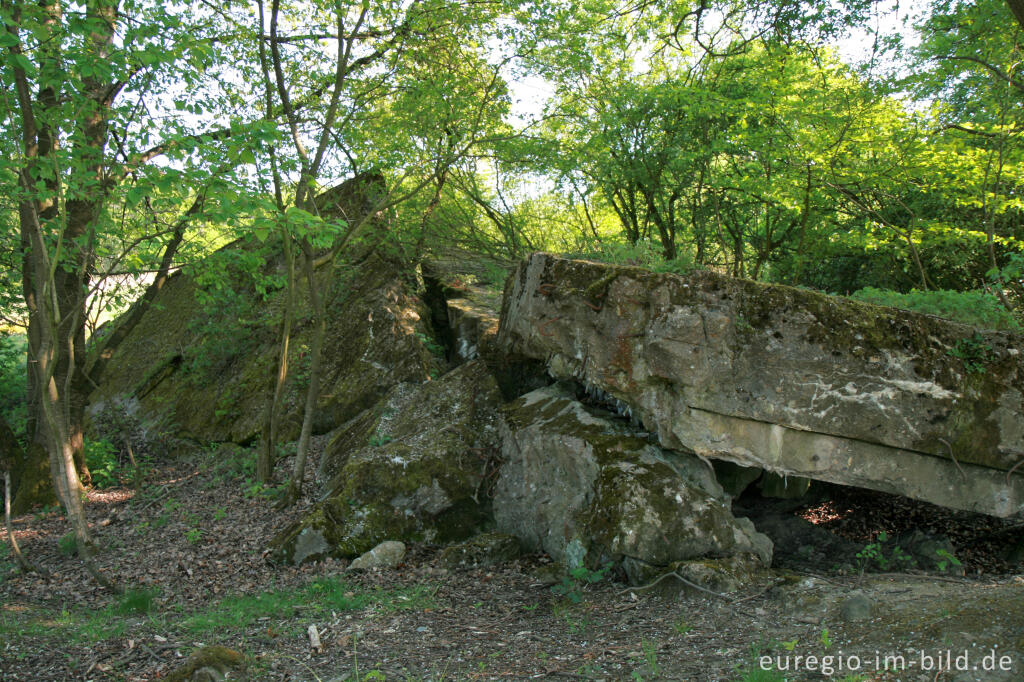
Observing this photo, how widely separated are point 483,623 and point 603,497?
60.5 inches

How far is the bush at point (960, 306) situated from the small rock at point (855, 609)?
9.01 feet

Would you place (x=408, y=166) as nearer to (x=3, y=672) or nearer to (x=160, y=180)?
(x=160, y=180)

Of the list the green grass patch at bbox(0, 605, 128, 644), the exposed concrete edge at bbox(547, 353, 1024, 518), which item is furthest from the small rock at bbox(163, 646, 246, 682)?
the exposed concrete edge at bbox(547, 353, 1024, 518)

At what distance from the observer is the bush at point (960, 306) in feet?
18.5

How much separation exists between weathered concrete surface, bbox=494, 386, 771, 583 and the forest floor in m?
0.31

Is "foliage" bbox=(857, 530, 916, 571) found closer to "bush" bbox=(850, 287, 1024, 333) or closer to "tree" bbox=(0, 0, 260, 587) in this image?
"bush" bbox=(850, 287, 1024, 333)

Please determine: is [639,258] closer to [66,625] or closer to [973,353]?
[973,353]

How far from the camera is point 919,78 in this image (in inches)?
348

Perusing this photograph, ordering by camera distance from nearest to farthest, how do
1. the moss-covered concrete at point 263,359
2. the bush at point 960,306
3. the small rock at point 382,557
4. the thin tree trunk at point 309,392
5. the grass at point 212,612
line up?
the grass at point 212,612, the bush at point 960,306, the small rock at point 382,557, the thin tree trunk at point 309,392, the moss-covered concrete at point 263,359

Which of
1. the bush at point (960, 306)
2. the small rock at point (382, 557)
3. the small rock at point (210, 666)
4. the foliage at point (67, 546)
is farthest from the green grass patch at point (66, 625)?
the bush at point (960, 306)

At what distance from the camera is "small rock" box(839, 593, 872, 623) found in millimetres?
4180

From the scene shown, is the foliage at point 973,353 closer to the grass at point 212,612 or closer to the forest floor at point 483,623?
the forest floor at point 483,623

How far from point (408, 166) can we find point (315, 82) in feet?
6.34

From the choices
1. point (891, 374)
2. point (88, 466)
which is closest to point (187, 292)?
point (88, 466)
